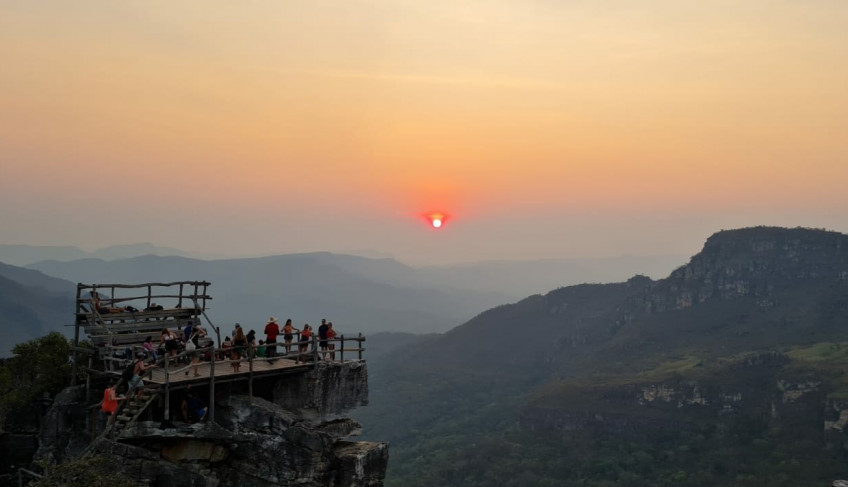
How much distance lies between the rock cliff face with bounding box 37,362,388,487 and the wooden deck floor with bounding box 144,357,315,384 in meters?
0.82

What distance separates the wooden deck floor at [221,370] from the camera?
26.9 m

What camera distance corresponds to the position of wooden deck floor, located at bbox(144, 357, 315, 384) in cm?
2694

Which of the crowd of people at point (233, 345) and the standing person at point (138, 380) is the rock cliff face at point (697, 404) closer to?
the crowd of people at point (233, 345)

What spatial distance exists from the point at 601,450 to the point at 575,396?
1007 inches

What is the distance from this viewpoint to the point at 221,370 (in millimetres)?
29031

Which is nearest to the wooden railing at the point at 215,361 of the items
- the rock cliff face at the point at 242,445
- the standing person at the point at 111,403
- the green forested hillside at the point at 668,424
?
the rock cliff face at the point at 242,445

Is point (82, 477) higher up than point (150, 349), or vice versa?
point (150, 349)

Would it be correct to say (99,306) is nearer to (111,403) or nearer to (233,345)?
(233,345)

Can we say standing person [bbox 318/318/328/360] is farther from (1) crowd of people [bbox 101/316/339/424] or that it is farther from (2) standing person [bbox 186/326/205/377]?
(2) standing person [bbox 186/326/205/377]

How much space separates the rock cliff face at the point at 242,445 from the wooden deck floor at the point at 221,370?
817 millimetres

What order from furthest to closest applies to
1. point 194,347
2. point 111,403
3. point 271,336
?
point 271,336 < point 194,347 < point 111,403

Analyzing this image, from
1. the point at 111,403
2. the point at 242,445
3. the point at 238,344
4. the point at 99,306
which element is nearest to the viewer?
the point at 111,403

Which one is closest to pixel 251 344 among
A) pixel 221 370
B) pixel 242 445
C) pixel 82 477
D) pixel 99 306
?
pixel 221 370

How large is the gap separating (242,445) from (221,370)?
327 cm
